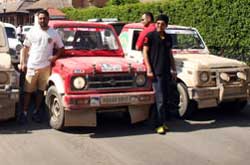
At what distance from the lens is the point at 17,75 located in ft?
26.0

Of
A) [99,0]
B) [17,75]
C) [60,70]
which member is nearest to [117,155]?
[60,70]

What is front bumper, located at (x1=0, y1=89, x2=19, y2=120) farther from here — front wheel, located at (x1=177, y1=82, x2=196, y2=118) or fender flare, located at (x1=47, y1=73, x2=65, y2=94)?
front wheel, located at (x1=177, y1=82, x2=196, y2=118)

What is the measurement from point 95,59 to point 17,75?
4.28 ft

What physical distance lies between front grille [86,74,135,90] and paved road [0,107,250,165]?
775mm

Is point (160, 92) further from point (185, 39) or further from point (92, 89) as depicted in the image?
point (185, 39)

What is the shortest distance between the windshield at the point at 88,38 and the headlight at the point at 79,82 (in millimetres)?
1260

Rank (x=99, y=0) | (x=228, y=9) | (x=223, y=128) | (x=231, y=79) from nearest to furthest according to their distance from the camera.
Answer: (x=223, y=128)
(x=231, y=79)
(x=228, y=9)
(x=99, y=0)

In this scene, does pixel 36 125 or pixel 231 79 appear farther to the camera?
pixel 231 79

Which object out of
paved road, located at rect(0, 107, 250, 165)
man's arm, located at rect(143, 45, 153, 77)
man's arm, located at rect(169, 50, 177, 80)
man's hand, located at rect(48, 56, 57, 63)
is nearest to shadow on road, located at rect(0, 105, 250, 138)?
paved road, located at rect(0, 107, 250, 165)

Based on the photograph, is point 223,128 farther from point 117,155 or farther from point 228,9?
point 228,9

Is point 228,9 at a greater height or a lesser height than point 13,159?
greater

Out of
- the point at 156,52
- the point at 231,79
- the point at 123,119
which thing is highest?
the point at 156,52

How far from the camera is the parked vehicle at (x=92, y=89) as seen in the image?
735 centimetres

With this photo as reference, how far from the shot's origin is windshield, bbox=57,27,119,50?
857 centimetres
